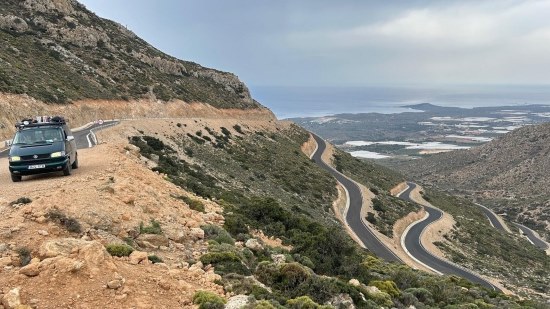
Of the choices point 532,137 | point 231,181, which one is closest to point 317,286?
point 231,181

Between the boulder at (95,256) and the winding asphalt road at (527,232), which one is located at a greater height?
the boulder at (95,256)

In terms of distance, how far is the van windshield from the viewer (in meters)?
16.0

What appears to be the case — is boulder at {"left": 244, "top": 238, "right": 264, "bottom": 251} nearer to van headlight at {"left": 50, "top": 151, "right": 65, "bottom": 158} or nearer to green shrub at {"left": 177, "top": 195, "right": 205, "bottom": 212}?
green shrub at {"left": 177, "top": 195, "right": 205, "bottom": 212}

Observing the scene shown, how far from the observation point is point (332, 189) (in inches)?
2277

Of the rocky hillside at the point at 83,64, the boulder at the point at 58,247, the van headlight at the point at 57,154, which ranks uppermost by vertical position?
the rocky hillside at the point at 83,64

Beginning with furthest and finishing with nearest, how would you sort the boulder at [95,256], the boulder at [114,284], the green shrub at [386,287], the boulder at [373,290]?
the green shrub at [386,287]
the boulder at [373,290]
the boulder at [95,256]
the boulder at [114,284]

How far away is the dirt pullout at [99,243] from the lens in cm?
757

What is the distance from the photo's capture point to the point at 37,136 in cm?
1620

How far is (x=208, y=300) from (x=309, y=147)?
80.7 meters

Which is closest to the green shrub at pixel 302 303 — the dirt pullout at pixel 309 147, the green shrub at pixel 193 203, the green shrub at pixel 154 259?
the green shrub at pixel 154 259

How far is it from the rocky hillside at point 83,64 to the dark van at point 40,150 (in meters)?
27.0

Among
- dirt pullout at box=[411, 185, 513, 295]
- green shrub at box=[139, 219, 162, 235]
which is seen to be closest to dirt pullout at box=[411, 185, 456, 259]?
dirt pullout at box=[411, 185, 513, 295]

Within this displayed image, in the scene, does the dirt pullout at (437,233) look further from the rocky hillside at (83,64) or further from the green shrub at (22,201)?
the green shrub at (22,201)

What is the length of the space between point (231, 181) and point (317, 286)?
27.3 m
